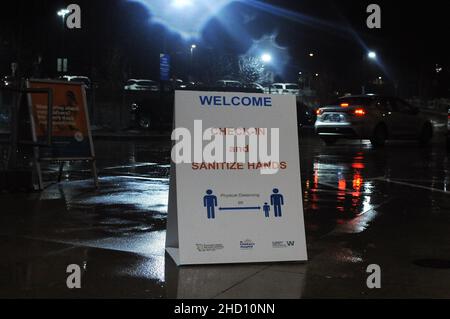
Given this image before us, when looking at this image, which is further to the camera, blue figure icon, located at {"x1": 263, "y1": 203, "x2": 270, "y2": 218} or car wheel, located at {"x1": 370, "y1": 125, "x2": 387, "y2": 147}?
car wheel, located at {"x1": 370, "y1": 125, "x2": 387, "y2": 147}

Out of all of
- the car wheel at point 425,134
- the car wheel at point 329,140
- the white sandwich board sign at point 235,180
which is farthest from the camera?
the car wheel at point 425,134

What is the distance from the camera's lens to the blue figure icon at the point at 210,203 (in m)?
5.55

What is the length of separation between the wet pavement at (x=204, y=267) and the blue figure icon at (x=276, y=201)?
48cm

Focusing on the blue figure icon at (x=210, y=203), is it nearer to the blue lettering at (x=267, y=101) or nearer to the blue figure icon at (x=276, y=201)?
the blue figure icon at (x=276, y=201)

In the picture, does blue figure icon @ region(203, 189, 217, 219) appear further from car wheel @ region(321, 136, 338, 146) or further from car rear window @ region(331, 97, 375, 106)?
car wheel @ region(321, 136, 338, 146)

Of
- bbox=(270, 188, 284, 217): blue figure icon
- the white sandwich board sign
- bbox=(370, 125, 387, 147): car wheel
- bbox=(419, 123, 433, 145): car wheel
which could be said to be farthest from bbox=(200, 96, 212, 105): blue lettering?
bbox=(419, 123, 433, 145): car wheel

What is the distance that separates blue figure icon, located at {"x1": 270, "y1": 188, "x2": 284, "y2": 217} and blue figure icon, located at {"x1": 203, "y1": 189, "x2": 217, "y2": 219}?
0.54m

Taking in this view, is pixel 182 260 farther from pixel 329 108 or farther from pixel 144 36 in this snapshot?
pixel 144 36

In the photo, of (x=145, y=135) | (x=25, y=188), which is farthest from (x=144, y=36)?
(x=25, y=188)

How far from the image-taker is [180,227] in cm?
544

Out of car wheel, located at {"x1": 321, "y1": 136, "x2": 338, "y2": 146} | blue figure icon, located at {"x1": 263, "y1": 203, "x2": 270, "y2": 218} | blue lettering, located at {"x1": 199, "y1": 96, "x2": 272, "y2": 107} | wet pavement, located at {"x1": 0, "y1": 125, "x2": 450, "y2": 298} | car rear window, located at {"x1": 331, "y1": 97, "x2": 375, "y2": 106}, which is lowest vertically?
wet pavement, located at {"x1": 0, "y1": 125, "x2": 450, "y2": 298}

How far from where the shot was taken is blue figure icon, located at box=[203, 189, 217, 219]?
5555 millimetres

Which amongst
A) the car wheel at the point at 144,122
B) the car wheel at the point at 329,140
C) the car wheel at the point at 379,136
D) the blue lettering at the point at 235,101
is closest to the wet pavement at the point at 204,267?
the blue lettering at the point at 235,101

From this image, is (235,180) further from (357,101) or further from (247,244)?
(357,101)
